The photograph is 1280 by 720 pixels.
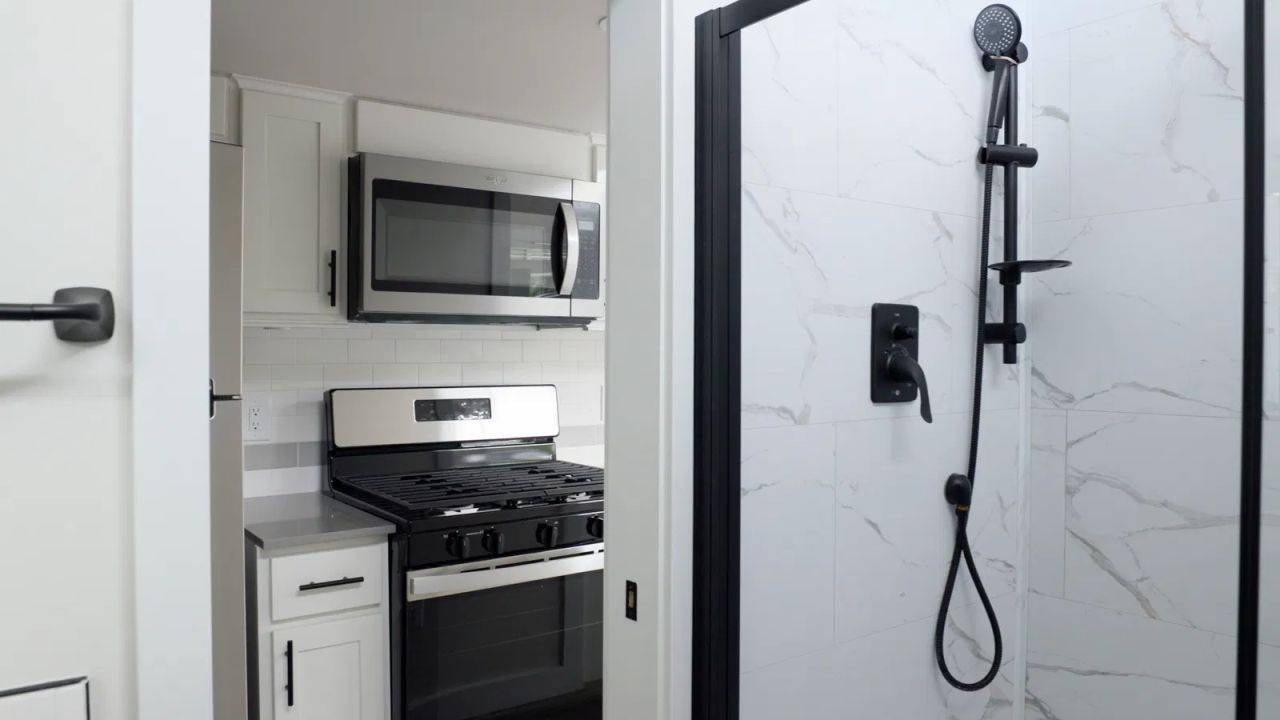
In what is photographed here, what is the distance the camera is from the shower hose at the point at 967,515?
63.2 inches

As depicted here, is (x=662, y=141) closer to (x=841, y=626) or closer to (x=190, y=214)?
(x=190, y=214)

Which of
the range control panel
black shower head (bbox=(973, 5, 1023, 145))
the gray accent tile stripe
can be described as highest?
black shower head (bbox=(973, 5, 1023, 145))

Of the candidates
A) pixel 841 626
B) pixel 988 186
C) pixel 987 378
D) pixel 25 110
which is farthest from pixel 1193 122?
pixel 25 110

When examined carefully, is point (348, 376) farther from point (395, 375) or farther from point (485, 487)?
point (485, 487)

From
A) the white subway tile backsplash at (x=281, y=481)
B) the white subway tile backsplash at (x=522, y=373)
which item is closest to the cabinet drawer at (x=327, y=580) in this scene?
the white subway tile backsplash at (x=281, y=481)

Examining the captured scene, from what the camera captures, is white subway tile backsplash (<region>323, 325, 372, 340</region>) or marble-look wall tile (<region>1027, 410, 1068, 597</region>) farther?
white subway tile backsplash (<region>323, 325, 372, 340</region>)

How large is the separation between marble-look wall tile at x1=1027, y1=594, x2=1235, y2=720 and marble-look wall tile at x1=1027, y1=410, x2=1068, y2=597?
0.05 meters

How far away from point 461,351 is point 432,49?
1217mm

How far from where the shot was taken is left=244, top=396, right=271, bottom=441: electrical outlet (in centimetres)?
278

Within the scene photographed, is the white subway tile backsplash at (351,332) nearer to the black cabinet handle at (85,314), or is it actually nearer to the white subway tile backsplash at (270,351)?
the white subway tile backsplash at (270,351)

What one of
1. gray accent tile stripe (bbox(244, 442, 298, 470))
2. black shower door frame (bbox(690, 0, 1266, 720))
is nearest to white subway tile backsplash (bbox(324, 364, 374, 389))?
gray accent tile stripe (bbox(244, 442, 298, 470))

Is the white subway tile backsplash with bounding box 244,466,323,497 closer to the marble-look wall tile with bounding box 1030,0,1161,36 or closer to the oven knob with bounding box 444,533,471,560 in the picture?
the oven knob with bounding box 444,533,471,560

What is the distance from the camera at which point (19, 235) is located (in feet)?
2.78

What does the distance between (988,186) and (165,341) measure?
1.42 metres
